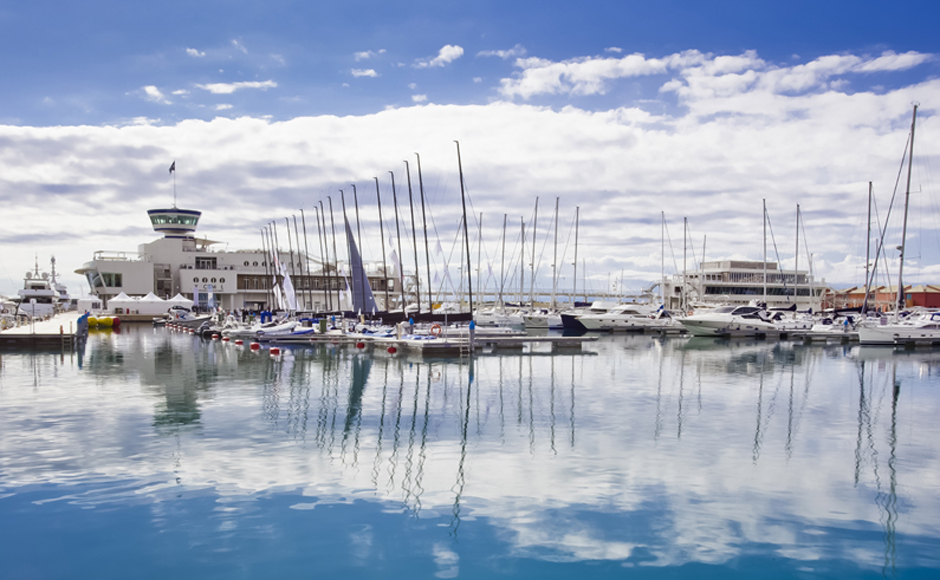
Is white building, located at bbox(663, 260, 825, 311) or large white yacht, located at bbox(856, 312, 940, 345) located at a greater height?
white building, located at bbox(663, 260, 825, 311)

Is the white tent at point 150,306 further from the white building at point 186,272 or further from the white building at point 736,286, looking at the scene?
the white building at point 736,286

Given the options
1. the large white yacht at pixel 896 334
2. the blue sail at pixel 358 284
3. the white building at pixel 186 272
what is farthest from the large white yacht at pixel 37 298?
the large white yacht at pixel 896 334

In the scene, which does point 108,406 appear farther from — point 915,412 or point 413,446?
point 915,412

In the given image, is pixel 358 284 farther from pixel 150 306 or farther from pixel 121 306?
pixel 121 306

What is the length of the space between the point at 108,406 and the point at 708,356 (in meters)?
33.0

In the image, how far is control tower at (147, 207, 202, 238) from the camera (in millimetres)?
104062

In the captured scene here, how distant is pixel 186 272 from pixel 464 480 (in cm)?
9465

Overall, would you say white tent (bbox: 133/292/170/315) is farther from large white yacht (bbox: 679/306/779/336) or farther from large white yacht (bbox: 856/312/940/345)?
large white yacht (bbox: 856/312/940/345)

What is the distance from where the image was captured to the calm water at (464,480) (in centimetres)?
1067

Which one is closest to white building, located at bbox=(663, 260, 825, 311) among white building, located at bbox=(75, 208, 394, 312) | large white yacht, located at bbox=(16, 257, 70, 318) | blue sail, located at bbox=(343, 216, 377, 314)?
white building, located at bbox=(75, 208, 394, 312)

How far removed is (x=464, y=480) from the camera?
1446 cm

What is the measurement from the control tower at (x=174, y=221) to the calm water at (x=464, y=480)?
80.7 meters

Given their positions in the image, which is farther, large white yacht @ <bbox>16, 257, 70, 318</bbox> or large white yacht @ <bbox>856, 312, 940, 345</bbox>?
large white yacht @ <bbox>16, 257, 70, 318</bbox>

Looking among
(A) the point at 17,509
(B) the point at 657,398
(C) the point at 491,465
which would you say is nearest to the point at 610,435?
(C) the point at 491,465
